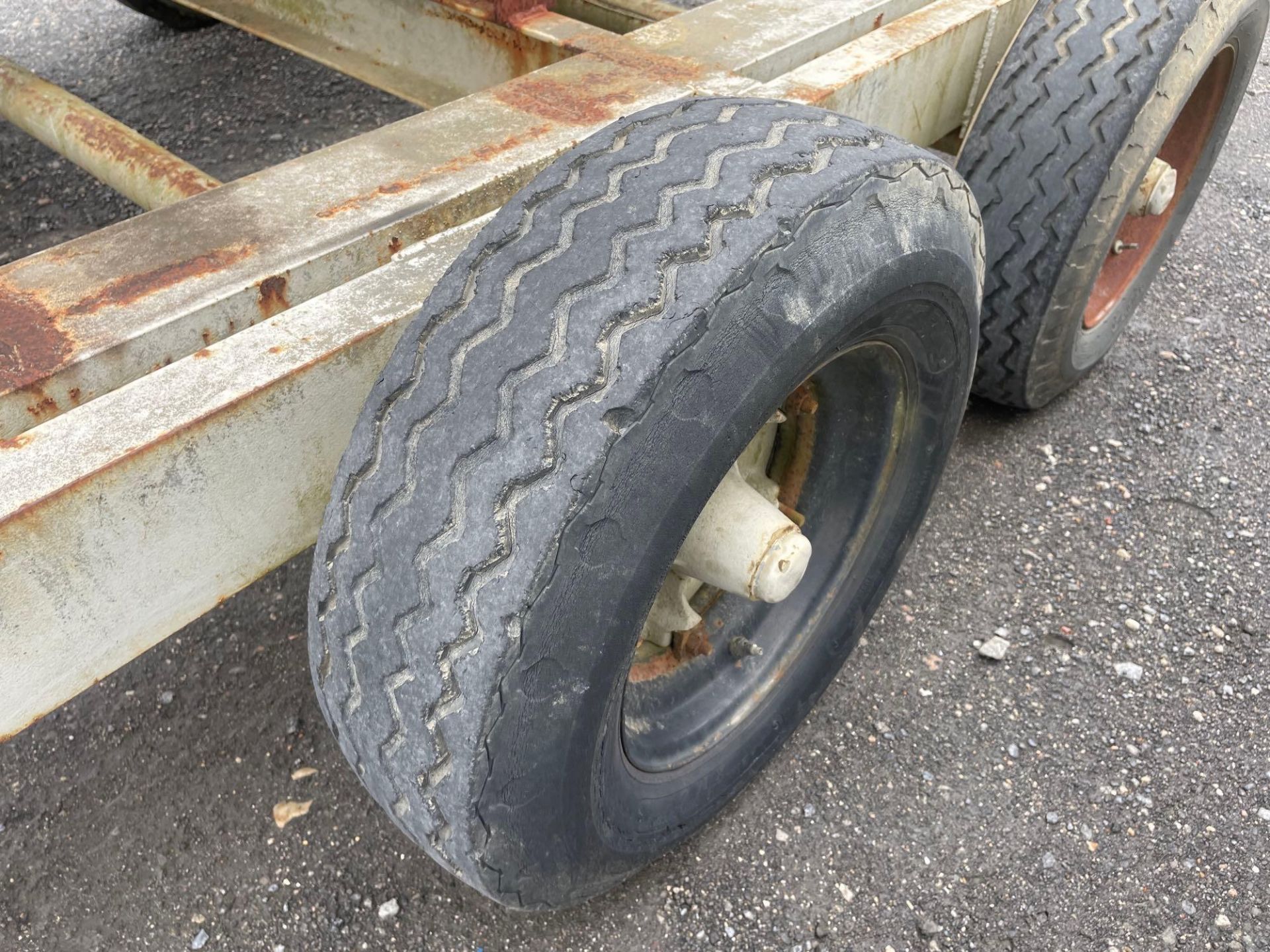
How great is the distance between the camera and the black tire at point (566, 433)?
113 centimetres

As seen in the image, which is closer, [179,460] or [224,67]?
[179,460]

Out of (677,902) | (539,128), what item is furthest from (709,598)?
(539,128)

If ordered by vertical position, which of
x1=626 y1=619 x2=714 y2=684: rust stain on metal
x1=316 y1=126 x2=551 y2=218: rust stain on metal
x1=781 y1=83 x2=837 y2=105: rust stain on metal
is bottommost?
x1=626 y1=619 x2=714 y2=684: rust stain on metal

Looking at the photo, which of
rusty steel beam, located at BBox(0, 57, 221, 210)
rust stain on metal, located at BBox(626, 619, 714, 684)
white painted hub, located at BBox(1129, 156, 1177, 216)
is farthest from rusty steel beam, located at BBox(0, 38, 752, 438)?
white painted hub, located at BBox(1129, 156, 1177, 216)

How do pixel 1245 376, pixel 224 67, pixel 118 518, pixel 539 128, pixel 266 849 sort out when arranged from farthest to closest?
pixel 224 67
pixel 1245 376
pixel 266 849
pixel 539 128
pixel 118 518

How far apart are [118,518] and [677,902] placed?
1.08 m

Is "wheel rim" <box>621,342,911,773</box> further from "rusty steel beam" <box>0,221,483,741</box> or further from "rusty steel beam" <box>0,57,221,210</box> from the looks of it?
"rusty steel beam" <box>0,57,221,210</box>

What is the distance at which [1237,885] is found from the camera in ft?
5.96

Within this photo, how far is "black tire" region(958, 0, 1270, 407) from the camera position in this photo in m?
2.05

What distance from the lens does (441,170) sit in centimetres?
166

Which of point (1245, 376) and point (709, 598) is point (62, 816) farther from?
point (1245, 376)

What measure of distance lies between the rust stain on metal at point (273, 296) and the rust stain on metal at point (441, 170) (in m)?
0.14

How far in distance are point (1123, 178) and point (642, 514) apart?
1452 millimetres

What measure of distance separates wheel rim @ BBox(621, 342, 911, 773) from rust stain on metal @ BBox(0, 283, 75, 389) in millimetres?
883
